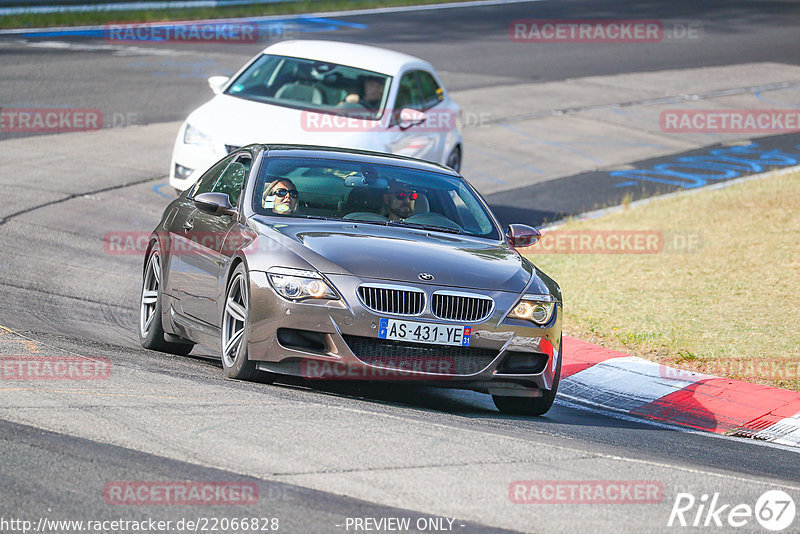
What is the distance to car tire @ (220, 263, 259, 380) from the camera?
24.1 feet

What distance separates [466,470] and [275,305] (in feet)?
6.17

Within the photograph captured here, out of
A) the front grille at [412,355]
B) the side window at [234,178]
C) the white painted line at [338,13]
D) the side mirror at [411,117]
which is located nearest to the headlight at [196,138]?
the side mirror at [411,117]

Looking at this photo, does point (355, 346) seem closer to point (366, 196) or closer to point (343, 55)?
point (366, 196)

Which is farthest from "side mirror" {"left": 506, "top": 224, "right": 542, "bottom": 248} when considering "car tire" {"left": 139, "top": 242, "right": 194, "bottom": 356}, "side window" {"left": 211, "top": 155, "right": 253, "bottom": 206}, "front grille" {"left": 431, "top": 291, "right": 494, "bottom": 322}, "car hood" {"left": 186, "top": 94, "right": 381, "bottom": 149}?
"car hood" {"left": 186, "top": 94, "right": 381, "bottom": 149}

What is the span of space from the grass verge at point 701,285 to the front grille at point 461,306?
3266 millimetres

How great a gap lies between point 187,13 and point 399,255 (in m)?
25.5

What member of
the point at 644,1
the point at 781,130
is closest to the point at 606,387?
the point at 781,130

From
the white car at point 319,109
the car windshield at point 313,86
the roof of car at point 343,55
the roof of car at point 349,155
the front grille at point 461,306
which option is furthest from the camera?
the roof of car at point 343,55

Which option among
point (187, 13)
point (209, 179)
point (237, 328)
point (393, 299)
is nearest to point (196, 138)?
point (209, 179)

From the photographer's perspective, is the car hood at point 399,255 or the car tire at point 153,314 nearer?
the car hood at point 399,255

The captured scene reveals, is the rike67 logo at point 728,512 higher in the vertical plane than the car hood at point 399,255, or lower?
lower

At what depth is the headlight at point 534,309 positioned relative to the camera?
7.49 m

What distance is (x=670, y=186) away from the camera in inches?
774

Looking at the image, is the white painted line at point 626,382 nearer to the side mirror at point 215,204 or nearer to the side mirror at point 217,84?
the side mirror at point 215,204
